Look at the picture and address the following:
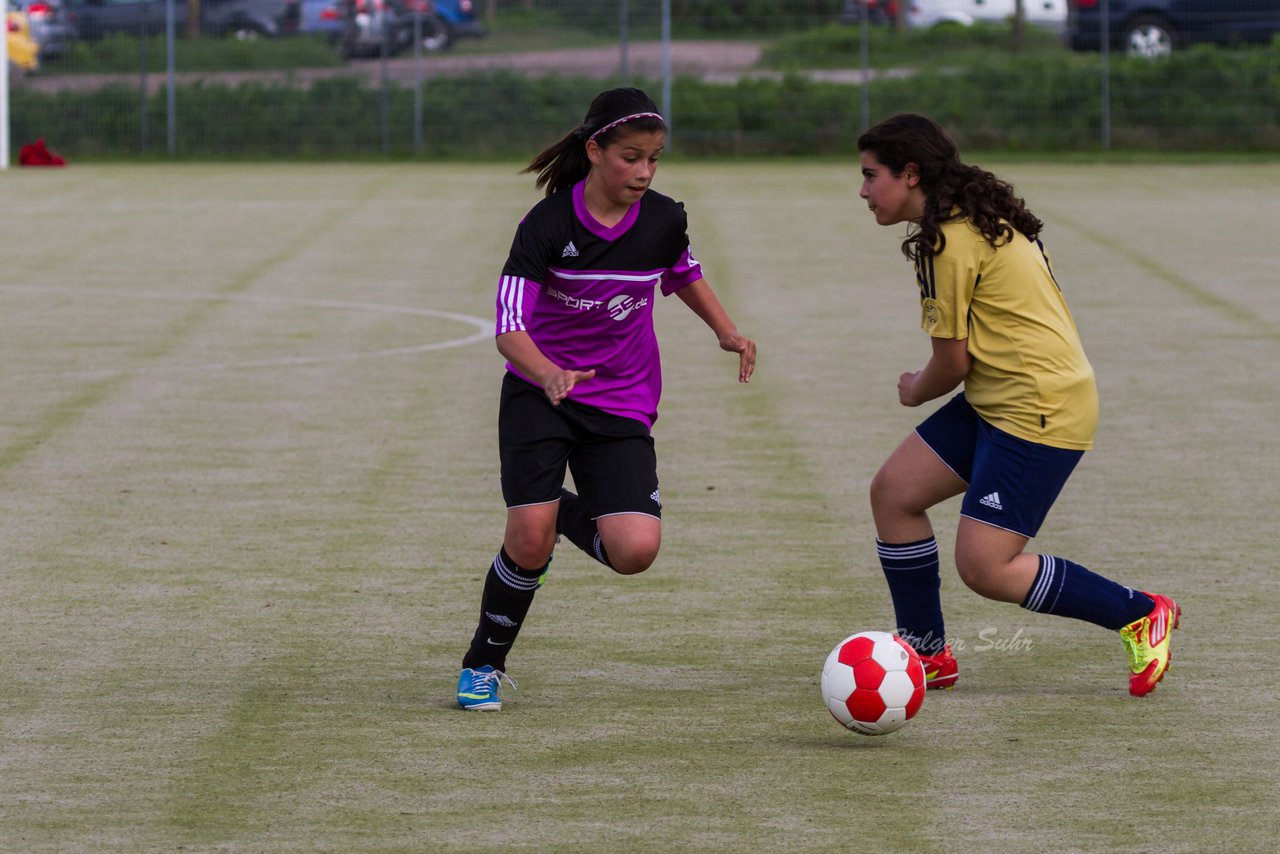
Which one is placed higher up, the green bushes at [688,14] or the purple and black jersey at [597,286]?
the green bushes at [688,14]

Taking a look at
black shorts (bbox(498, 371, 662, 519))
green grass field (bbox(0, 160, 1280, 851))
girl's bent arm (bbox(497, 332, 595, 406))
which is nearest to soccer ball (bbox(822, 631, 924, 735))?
green grass field (bbox(0, 160, 1280, 851))

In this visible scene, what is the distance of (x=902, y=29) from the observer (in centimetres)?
3256

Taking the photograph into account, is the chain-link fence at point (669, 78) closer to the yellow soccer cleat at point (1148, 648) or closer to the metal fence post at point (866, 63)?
the metal fence post at point (866, 63)

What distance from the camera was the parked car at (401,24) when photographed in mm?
33219

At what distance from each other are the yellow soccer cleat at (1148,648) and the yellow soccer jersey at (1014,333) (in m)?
0.57

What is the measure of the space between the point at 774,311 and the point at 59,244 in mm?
7660

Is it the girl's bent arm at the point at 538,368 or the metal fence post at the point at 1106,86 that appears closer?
the girl's bent arm at the point at 538,368

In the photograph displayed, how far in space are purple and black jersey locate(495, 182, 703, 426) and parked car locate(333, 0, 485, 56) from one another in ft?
91.3

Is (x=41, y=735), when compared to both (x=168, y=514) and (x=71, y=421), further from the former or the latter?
(x=71, y=421)

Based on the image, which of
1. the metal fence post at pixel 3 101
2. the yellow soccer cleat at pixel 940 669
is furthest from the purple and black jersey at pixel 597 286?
the metal fence post at pixel 3 101

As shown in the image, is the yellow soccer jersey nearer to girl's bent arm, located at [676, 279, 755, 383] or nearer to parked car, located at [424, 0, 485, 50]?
girl's bent arm, located at [676, 279, 755, 383]

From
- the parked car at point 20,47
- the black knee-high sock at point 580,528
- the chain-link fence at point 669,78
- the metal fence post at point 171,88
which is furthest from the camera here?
the parked car at point 20,47

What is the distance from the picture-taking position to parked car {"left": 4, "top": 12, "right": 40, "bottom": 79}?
105ft

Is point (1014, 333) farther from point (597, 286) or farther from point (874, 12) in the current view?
point (874, 12)
